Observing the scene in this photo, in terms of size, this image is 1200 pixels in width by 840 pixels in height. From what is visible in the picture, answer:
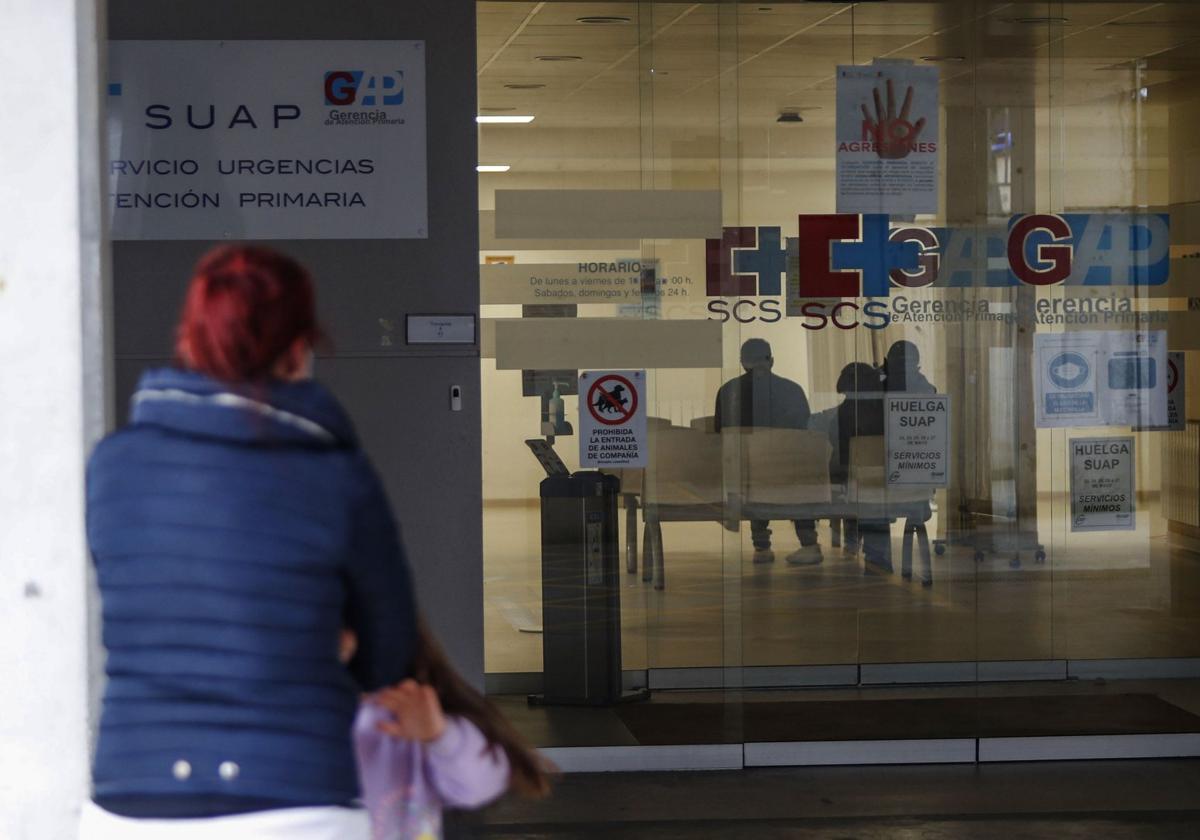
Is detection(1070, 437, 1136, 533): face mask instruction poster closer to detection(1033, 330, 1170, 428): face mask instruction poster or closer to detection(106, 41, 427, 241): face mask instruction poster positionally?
detection(1033, 330, 1170, 428): face mask instruction poster

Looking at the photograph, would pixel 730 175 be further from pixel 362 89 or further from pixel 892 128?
pixel 362 89

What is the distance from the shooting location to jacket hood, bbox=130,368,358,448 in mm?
2270

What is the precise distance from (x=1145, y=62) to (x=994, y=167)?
111cm

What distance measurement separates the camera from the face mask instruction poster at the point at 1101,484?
25.6 feet

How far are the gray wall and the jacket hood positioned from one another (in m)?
3.91

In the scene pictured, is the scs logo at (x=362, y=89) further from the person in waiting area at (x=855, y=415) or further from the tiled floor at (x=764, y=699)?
the tiled floor at (x=764, y=699)

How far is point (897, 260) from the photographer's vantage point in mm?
7418

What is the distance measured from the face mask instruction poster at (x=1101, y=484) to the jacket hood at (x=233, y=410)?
6.16m

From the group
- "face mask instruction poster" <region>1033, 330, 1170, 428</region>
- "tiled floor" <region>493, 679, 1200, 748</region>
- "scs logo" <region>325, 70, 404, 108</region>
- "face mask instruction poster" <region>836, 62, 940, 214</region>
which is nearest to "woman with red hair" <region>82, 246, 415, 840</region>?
"scs logo" <region>325, 70, 404, 108</region>

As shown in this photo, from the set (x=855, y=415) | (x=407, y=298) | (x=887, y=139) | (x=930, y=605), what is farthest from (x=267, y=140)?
(x=930, y=605)

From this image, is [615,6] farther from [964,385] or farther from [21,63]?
[21,63]

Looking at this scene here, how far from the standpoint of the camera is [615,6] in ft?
23.7

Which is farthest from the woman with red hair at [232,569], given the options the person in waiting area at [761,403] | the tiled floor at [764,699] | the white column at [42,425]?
the person in waiting area at [761,403]

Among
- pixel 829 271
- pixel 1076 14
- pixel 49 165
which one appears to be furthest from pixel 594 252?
pixel 49 165
